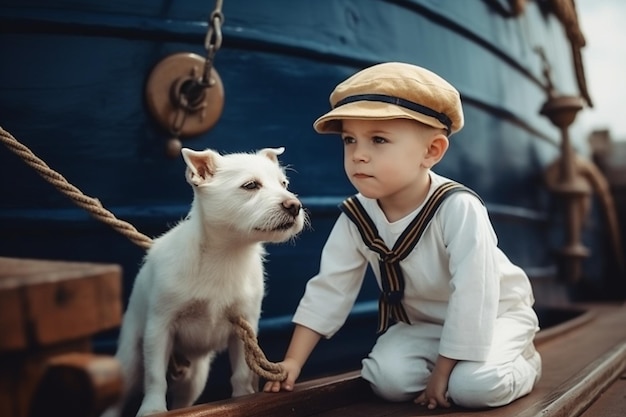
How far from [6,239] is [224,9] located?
2.92 feet

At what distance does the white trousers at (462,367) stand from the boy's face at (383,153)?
1.22 ft

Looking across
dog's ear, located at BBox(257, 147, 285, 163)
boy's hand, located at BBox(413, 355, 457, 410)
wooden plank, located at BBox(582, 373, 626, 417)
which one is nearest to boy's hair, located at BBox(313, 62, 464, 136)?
dog's ear, located at BBox(257, 147, 285, 163)

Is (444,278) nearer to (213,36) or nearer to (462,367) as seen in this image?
(462,367)

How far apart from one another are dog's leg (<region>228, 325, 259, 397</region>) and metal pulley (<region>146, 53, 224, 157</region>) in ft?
2.03

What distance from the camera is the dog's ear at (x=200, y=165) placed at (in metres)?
1.41

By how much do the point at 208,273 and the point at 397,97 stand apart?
0.54 metres

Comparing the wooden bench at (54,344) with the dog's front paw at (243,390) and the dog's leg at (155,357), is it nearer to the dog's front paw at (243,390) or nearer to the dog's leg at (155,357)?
the dog's leg at (155,357)

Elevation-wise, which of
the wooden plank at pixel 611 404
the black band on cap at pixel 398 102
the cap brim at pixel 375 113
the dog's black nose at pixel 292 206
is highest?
the black band on cap at pixel 398 102

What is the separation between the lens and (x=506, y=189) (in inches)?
128

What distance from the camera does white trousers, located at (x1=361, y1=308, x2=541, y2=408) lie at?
1.41 m

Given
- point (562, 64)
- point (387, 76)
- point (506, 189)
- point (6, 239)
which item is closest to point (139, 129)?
point (6, 239)

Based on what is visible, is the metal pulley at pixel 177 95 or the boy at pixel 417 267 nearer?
the boy at pixel 417 267

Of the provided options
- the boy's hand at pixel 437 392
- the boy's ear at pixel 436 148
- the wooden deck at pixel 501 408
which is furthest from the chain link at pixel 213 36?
the boy's hand at pixel 437 392

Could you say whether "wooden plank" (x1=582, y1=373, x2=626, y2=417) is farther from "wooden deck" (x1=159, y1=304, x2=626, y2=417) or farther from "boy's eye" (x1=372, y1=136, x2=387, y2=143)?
"boy's eye" (x1=372, y1=136, x2=387, y2=143)
